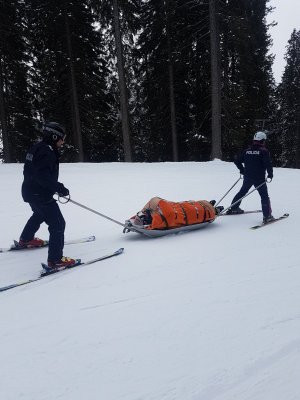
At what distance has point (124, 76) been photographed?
18.4m

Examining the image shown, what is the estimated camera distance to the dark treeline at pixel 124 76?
19109 millimetres

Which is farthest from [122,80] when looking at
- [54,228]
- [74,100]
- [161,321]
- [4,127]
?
[161,321]

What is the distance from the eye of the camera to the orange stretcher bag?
6.02 m

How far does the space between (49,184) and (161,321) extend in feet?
7.93

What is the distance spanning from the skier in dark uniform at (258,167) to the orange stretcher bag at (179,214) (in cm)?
114

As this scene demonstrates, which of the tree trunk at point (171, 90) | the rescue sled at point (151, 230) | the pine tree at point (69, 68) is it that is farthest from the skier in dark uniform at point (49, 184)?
the tree trunk at point (171, 90)

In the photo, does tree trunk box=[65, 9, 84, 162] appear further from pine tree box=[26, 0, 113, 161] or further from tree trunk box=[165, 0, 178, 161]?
tree trunk box=[165, 0, 178, 161]

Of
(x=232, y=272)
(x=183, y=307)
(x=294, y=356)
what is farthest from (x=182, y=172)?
(x=294, y=356)

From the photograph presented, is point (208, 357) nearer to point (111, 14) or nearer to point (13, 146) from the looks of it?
point (111, 14)

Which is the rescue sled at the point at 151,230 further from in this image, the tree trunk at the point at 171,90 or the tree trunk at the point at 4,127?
the tree trunk at the point at 171,90

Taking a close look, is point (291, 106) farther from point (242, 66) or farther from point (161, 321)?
point (161, 321)

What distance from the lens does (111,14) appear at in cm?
1850

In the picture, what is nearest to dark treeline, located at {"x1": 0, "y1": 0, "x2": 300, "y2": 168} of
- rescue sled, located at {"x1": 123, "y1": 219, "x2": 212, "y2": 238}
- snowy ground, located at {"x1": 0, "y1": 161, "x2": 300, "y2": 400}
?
rescue sled, located at {"x1": 123, "y1": 219, "x2": 212, "y2": 238}

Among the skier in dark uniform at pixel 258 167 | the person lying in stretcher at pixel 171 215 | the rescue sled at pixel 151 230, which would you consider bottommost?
the rescue sled at pixel 151 230
